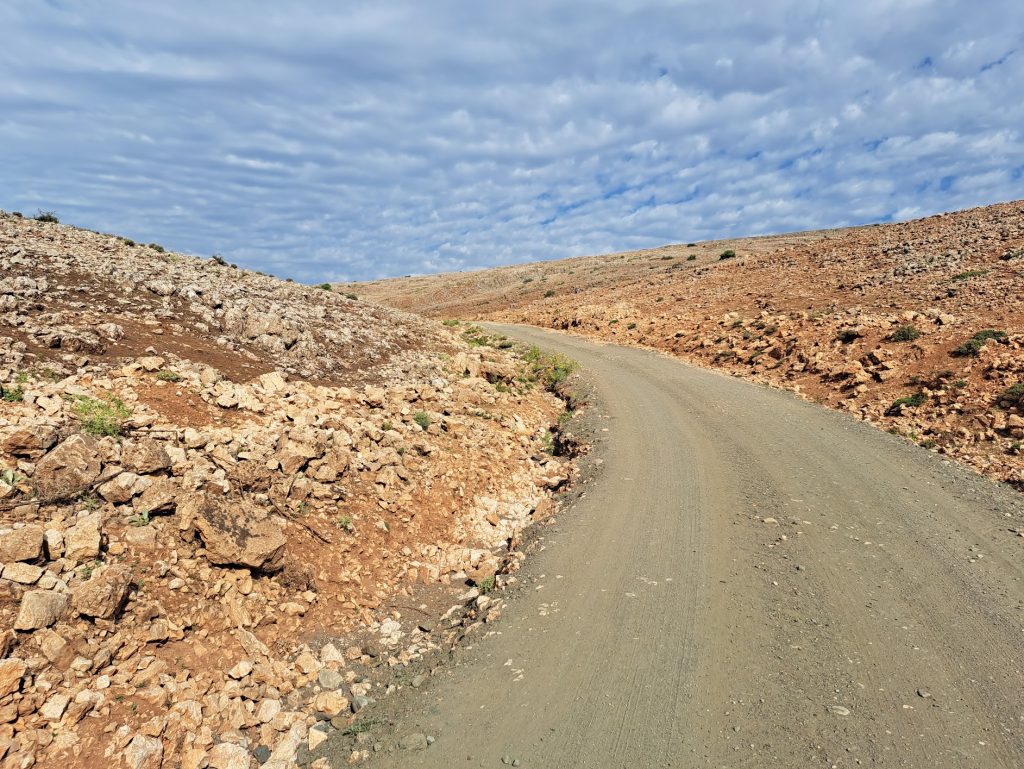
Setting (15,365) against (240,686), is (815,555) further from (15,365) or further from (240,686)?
(15,365)

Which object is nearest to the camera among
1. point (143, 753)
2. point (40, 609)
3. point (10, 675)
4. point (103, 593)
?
point (10, 675)

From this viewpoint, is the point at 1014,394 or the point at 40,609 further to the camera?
the point at 1014,394

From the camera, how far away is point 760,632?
676cm

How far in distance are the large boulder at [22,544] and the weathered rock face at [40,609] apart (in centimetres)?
45

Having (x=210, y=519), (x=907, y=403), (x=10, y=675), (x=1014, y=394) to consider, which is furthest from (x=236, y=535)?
(x=1014, y=394)

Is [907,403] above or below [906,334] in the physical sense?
below

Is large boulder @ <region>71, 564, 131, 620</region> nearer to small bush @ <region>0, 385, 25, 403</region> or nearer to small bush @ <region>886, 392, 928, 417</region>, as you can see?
small bush @ <region>0, 385, 25, 403</region>

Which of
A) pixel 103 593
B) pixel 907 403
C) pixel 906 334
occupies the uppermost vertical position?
pixel 906 334

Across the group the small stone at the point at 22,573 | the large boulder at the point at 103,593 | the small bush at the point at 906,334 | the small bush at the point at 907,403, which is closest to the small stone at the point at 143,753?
the large boulder at the point at 103,593

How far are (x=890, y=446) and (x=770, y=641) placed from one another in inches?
363

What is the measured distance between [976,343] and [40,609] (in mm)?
22479

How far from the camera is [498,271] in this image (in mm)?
77688

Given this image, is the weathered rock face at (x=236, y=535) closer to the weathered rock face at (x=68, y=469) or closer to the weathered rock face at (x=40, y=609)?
the weathered rock face at (x=68, y=469)

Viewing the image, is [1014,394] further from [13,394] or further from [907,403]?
[13,394]
